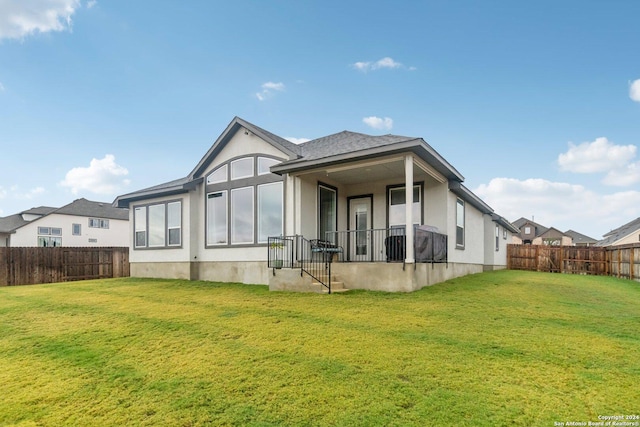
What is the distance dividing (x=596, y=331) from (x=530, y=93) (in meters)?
11.5

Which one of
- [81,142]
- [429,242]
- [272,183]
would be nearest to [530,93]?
[429,242]

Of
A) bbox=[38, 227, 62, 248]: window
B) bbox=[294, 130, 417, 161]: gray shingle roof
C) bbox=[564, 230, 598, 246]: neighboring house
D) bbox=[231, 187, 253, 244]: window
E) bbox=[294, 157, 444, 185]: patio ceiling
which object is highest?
bbox=[294, 130, 417, 161]: gray shingle roof

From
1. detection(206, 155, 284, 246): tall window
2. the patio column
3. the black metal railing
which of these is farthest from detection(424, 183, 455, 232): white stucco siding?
detection(206, 155, 284, 246): tall window

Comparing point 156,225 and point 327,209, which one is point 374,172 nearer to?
point 327,209

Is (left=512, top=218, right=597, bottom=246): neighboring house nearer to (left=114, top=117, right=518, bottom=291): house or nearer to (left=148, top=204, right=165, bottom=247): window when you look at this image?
(left=114, top=117, right=518, bottom=291): house

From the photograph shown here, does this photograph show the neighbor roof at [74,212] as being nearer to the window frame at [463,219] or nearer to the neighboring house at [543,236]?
the window frame at [463,219]

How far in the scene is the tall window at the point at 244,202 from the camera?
10.9 m

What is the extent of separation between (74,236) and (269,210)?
25.8 metres

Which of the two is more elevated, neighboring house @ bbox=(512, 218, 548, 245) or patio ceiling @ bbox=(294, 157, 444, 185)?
patio ceiling @ bbox=(294, 157, 444, 185)

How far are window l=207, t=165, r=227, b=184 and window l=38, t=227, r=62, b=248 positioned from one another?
75.5 feet

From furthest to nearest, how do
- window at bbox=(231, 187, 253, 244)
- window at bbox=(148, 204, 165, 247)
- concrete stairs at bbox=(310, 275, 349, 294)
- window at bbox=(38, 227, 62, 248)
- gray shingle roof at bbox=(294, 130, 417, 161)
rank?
1. window at bbox=(38, 227, 62, 248)
2. window at bbox=(148, 204, 165, 247)
3. window at bbox=(231, 187, 253, 244)
4. gray shingle roof at bbox=(294, 130, 417, 161)
5. concrete stairs at bbox=(310, 275, 349, 294)

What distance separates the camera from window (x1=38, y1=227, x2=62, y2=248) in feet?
88.9

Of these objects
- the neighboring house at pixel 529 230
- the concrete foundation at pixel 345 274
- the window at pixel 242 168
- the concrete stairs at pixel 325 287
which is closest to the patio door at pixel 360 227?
the concrete foundation at pixel 345 274

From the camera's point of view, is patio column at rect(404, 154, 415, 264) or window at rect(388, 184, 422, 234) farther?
window at rect(388, 184, 422, 234)
